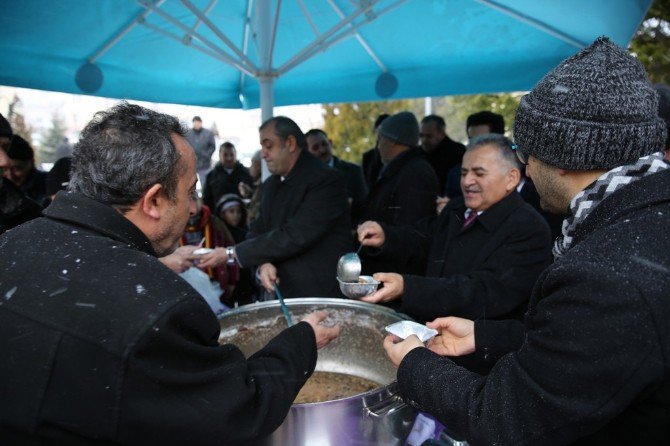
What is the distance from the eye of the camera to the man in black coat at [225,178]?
548 centimetres

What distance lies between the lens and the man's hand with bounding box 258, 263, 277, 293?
2596 mm

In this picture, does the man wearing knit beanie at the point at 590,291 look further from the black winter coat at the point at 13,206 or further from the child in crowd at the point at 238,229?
the child in crowd at the point at 238,229

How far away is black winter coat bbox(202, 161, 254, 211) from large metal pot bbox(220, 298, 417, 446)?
12.0 ft

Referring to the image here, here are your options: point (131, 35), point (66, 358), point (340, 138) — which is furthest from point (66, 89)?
point (340, 138)

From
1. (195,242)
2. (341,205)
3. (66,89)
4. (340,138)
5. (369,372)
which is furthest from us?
(340,138)

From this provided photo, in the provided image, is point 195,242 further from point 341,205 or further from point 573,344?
point 573,344

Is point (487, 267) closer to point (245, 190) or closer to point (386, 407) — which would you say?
point (386, 407)

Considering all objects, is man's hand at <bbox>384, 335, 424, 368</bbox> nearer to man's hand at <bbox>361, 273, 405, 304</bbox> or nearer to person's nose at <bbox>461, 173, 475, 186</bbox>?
man's hand at <bbox>361, 273, 405, 304</bbox>

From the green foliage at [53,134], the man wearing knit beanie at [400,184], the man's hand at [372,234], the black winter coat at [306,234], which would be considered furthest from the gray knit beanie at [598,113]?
the green foliage at [53,134]

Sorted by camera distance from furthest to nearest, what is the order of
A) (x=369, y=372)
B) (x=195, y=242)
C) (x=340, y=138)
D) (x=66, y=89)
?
(x=340, y=138) < (x=66, y=89) < (x=195, y=242) < (x=369, y=372)

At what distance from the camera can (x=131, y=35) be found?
367cm

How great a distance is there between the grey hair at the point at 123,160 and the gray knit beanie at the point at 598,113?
82 cm

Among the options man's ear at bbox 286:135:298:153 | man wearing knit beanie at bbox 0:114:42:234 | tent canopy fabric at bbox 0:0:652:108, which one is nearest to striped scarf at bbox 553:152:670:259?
man's ear at bbox 286:135:298:153

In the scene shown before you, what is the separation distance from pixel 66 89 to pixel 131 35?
0.65 metres
